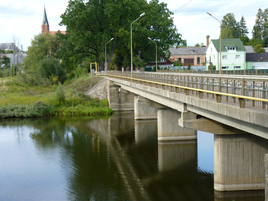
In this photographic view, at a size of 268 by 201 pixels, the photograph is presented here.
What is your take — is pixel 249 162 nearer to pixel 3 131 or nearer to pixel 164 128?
pixel 164 128

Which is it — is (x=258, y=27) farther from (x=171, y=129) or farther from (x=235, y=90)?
(x=235, y=90)

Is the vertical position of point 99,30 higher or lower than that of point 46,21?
lower

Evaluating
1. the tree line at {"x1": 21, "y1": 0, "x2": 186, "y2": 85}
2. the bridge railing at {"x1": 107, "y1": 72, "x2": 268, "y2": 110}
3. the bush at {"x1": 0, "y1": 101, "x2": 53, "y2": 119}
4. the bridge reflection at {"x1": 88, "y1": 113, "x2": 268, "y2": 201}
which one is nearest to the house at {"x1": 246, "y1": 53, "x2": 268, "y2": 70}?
the tree line at {"x1": 21, "y1": 0, "x2": 186, "y2": 85}

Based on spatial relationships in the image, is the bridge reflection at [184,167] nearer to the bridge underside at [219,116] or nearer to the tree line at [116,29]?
the bridge underside at [219,116]

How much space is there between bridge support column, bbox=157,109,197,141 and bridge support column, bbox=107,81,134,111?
21223mm

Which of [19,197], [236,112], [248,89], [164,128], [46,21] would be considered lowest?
[19,197]

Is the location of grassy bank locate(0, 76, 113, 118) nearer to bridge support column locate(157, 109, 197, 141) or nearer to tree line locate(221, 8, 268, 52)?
bridge support column locate(157, 109, 197, 141)

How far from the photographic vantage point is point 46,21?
17262cm

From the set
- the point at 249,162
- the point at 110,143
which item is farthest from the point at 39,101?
the point at 249,162

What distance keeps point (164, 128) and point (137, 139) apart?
4073 mm

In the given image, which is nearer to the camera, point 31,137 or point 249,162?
point 249,162

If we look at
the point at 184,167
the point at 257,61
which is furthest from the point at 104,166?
the point at 257,61

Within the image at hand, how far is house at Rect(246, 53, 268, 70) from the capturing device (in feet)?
218

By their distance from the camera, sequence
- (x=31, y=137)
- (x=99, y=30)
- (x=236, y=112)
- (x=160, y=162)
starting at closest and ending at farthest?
(x=236, y=112)
(x=160, y=162)
(x=31, y=137)
(x=99, y=30)
